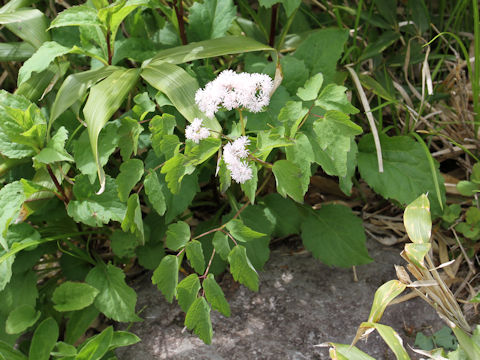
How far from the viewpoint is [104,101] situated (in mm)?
1264

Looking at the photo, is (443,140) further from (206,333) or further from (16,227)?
(16,227)

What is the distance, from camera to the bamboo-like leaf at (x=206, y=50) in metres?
1.34

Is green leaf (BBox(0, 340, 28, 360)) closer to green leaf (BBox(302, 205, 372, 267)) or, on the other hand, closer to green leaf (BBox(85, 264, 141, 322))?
green leaf (BBox(85, 264, 141, 322))

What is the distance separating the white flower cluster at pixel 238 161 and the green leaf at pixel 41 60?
1.84 feet

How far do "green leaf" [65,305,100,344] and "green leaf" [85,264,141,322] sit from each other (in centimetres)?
10

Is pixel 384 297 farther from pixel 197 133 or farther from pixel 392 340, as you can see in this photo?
pixel 197 133

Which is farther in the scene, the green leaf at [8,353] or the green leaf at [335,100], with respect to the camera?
the green leaf at [8,353]

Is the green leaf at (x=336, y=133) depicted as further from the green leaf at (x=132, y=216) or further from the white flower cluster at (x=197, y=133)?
the green leaf at (x=132, y=216)

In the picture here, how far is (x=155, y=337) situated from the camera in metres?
1.39

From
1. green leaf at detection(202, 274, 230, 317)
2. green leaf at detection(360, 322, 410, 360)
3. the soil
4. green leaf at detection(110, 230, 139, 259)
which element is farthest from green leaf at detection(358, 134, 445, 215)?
green leaf at detection(110, 230, 139, 259)

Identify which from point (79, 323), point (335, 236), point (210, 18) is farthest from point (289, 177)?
point (79, 323)

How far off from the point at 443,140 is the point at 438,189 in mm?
359

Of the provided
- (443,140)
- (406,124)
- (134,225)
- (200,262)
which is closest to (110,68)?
(134,225)

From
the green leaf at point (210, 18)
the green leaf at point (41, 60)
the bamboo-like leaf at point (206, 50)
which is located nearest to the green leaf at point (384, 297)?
the bamboo-like leaf at point (206, 50)
